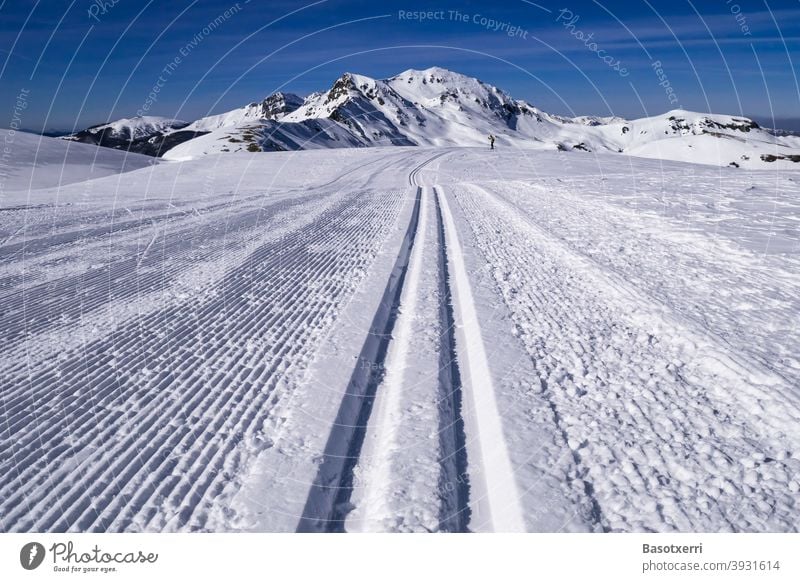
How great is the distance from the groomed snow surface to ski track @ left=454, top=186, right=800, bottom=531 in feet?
0.05

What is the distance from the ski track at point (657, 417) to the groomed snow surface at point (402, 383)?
0.01 meters

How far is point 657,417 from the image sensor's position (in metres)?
2.76

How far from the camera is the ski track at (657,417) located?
2.14 metres

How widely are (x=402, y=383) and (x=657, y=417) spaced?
156 centimetres

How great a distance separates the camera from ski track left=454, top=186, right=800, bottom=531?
2143 mm

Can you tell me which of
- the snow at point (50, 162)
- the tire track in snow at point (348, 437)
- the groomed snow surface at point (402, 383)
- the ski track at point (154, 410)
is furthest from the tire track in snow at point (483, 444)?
the snow at point (50, 162)

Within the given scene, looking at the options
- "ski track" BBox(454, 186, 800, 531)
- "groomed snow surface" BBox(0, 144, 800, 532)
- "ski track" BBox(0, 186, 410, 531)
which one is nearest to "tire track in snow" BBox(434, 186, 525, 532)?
"groomed snow surface" BBox(0, 144, 800, 532)

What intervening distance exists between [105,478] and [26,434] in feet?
2.27

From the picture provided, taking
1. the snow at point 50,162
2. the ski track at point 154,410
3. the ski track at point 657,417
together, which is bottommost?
the ski track at point 154,410

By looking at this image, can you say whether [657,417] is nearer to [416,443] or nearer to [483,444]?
[483,444]

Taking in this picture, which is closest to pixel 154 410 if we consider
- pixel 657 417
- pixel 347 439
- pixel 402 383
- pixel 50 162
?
pixel 347 439

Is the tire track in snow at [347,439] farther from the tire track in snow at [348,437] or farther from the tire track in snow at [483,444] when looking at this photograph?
the tire track in snow at [483,444]

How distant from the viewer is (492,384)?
315cm
